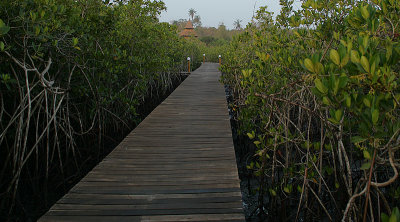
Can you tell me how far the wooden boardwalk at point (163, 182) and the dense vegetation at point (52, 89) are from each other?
Result: 0.52 metres

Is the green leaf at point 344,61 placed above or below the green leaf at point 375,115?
above

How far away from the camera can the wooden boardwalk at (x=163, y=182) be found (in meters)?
1.69

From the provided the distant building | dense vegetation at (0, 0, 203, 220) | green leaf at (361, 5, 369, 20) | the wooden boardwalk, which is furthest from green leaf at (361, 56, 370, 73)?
the distant building

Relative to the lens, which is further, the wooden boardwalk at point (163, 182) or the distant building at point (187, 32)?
the distant building at point (187, 32)

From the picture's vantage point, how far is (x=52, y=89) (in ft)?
7.72

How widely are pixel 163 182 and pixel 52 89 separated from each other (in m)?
1.21

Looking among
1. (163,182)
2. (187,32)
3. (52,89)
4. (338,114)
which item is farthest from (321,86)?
(187,32)

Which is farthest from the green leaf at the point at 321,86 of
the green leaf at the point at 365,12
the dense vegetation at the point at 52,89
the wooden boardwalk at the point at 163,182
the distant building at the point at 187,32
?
the distant building at the point at 187,32

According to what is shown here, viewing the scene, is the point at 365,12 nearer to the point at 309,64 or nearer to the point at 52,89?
the point at 309,64

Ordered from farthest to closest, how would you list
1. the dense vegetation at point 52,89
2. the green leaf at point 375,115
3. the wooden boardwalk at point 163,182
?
the dense vegetation at point 52,89 < the wooden boardwalk at point 163,182 < the green leaf at point 375,115

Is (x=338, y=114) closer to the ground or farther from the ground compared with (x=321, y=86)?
closer to the ground

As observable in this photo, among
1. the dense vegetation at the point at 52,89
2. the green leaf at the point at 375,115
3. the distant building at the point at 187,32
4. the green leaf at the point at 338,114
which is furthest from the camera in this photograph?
the distant building at the point at 187,32

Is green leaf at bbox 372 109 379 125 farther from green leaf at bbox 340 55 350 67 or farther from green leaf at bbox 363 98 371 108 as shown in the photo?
green leaf at bbox 340 55 350 67

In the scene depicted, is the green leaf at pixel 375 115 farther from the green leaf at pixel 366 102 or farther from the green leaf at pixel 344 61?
the green leaf at pixel 344 61
